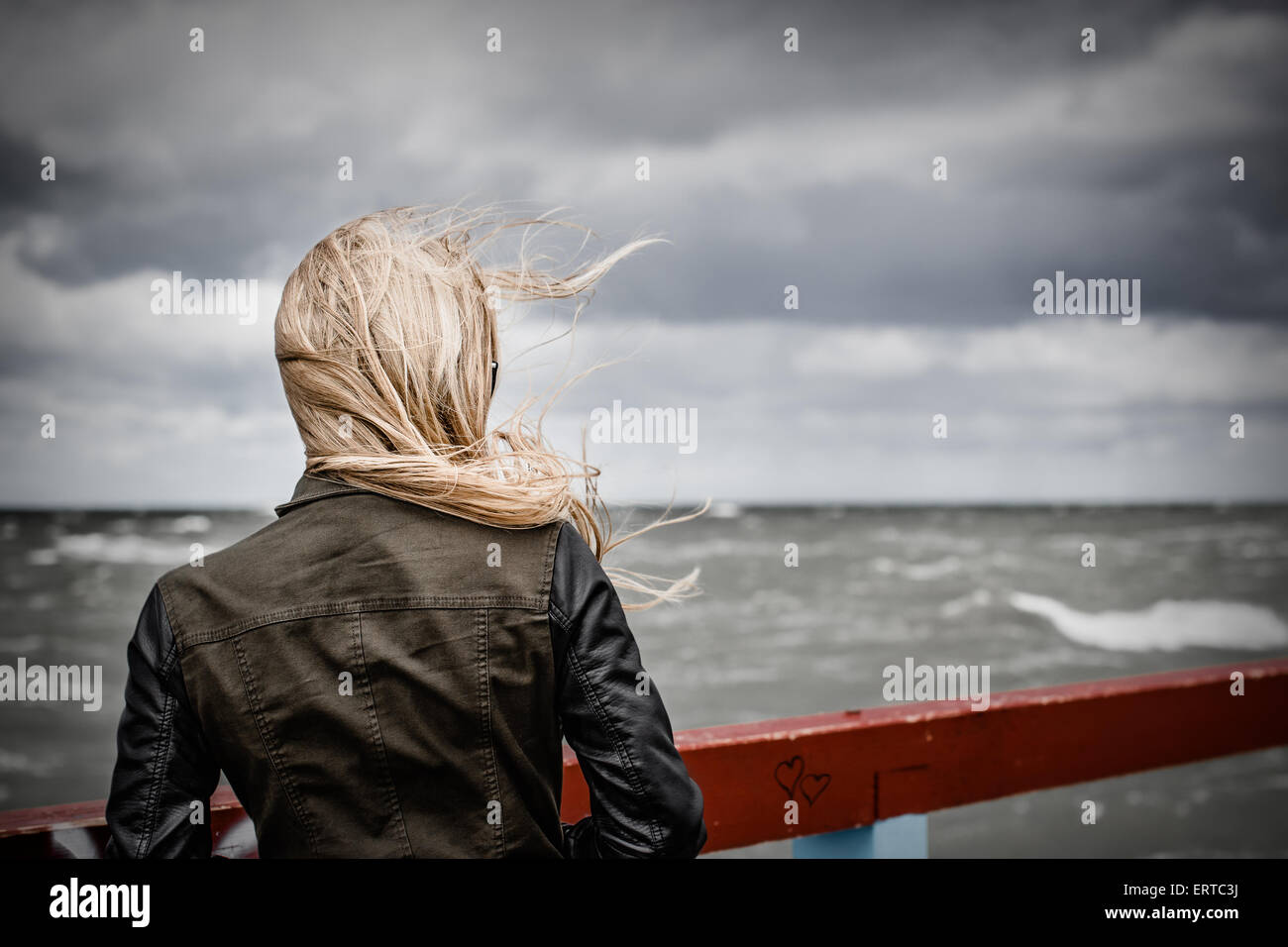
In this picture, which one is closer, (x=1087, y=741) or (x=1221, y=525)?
(x=1087, y=741)

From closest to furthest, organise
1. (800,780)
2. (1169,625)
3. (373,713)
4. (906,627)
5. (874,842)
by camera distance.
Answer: (373,713) → (800,780) → (874,842) → (906,627) → (1169,625)

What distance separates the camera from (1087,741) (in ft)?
6.84

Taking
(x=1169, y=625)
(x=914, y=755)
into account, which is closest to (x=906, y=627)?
(x=1169, y=625)

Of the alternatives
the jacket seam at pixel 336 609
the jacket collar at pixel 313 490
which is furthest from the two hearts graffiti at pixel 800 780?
the jacket collar at pixel 313 490

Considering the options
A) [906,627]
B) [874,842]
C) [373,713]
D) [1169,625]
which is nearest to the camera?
[373,713]

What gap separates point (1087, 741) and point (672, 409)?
1.33 meters

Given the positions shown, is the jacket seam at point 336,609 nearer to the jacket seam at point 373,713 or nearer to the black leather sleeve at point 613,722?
the jacket seam at point 373,713

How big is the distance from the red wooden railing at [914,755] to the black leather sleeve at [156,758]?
219 mm

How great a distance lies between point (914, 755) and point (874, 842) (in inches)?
8.2

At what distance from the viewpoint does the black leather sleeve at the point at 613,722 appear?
119 centimetres

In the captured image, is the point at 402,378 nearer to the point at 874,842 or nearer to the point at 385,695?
the point at 385,695

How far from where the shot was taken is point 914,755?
1.90m
